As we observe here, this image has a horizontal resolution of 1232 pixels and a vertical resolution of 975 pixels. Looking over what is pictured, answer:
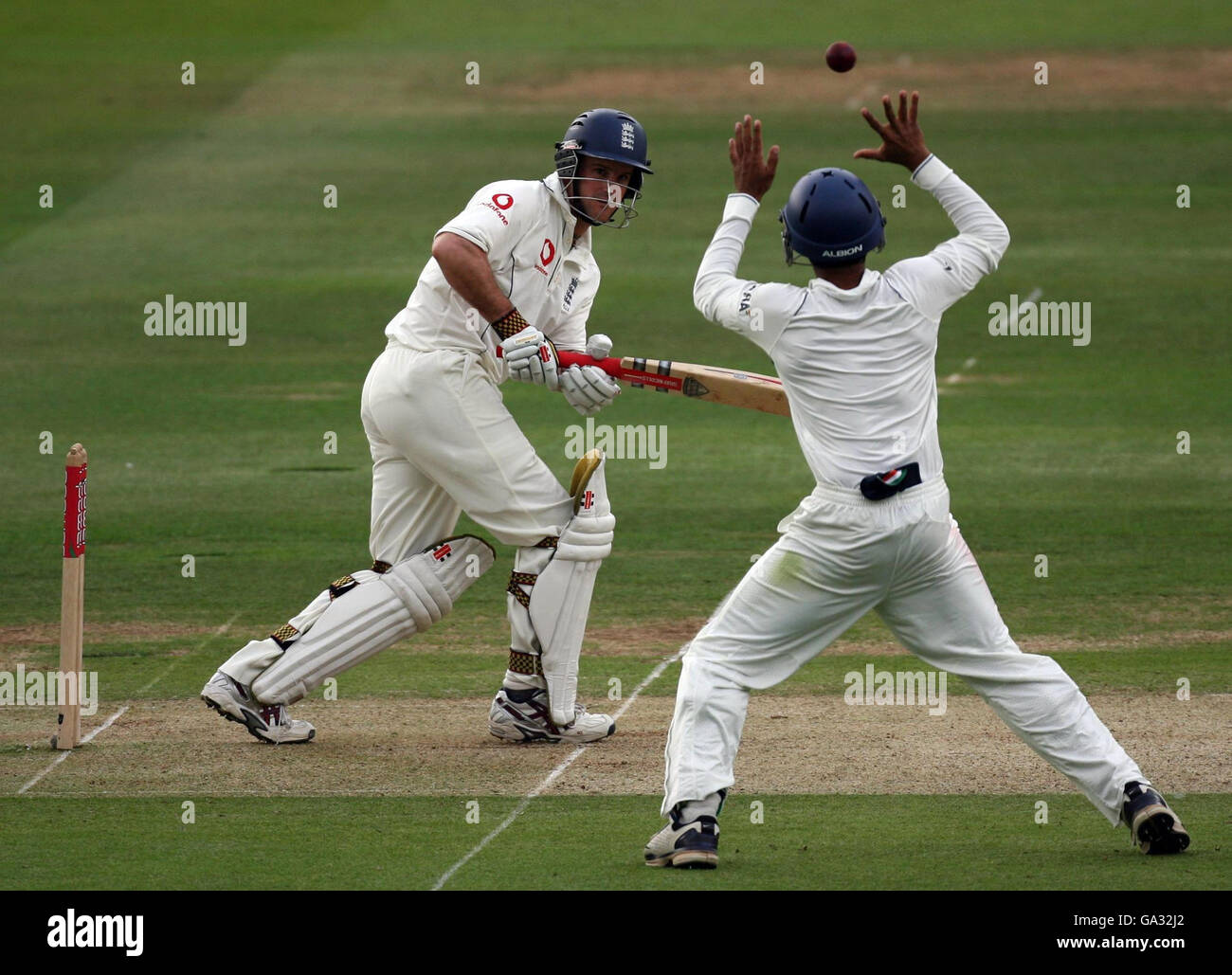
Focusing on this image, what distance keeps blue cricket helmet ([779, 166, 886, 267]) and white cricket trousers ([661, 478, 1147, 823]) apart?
2.24ft

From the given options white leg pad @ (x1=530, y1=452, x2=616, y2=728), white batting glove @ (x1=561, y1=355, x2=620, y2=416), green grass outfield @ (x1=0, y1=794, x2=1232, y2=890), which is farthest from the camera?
white leg pad @ (x1=530, y1=452, x2=616, y2=728)

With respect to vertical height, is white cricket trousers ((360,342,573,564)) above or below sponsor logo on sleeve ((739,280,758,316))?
below

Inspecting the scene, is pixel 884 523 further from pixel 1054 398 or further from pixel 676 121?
pixel 676 121

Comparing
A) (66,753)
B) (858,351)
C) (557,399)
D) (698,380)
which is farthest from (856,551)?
(557,399)

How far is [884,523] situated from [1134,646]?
3.70 m

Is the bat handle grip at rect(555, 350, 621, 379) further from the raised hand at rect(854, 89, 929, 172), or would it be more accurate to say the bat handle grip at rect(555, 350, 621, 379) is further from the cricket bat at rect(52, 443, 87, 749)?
the cricket bat at rect(52, 443, 87, 749)

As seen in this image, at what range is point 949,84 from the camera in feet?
107

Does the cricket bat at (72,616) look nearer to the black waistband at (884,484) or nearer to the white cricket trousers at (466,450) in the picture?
the white cricket trousers at (466,450)

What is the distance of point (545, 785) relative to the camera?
690cm

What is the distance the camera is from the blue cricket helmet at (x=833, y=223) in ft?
19.1

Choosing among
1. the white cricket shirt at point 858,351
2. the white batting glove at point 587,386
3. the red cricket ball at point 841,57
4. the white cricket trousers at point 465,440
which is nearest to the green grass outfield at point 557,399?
the white cricket trousers at point 465,440

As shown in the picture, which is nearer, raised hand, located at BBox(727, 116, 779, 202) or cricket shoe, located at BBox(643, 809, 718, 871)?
cricket shoe, located at BBox(643, 809, 718, 871)

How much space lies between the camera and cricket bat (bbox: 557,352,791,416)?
7098mm

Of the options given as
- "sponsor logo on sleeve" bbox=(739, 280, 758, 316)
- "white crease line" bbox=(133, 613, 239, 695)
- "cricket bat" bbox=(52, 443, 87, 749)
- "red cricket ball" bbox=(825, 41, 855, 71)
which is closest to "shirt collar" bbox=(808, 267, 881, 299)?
"sponsor logo on sleeve" bbox=(739, 280, 758, 316)
